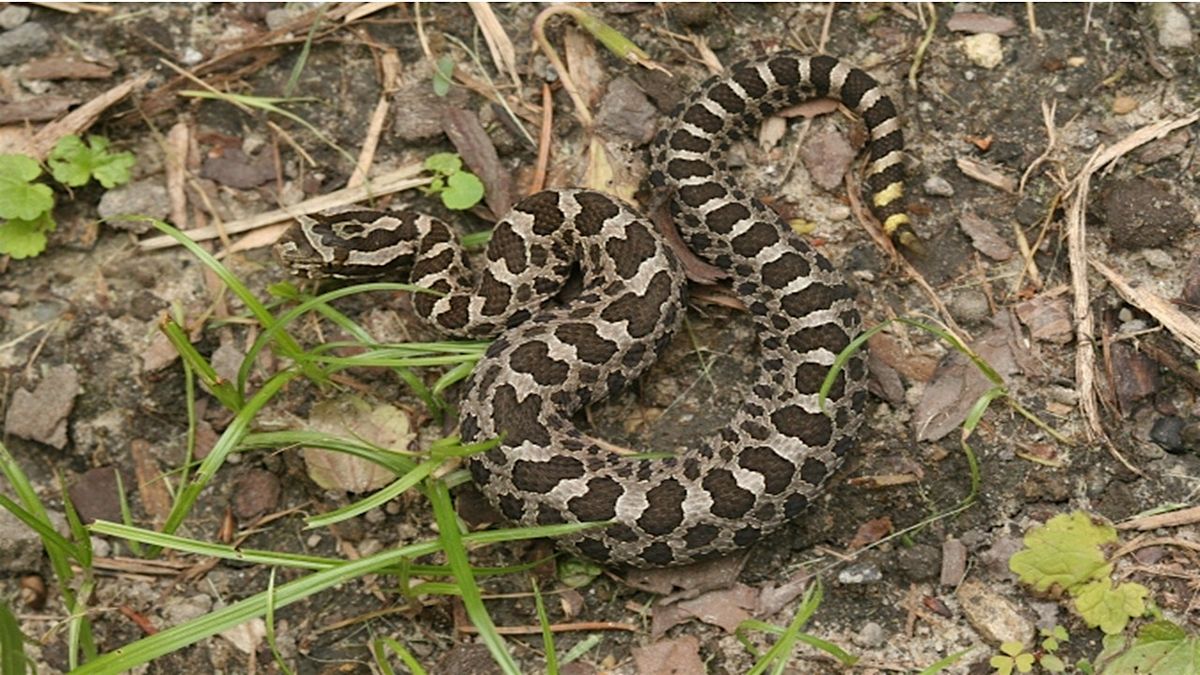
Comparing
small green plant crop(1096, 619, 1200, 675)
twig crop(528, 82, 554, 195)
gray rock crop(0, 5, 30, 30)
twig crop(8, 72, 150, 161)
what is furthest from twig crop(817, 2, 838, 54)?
gray rock crop(0, 5, 30, 30)

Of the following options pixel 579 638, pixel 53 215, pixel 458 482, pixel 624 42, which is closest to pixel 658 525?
pixel 579 638

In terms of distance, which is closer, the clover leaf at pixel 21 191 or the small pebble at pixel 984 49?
the clover leaf at pixel 21 191

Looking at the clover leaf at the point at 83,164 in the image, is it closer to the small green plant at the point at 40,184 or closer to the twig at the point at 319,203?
the small green plant at the point at 40,184

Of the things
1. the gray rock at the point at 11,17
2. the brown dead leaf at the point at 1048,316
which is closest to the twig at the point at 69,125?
the gray rock at the point at 11,17

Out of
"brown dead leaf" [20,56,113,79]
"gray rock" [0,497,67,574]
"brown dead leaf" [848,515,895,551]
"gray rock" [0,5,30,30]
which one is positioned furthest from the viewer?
"gray rock" [0,5,30,30]

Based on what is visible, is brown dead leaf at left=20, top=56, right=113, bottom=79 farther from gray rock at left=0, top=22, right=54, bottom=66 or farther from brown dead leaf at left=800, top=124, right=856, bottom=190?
brown dead leaf at left=800, top=124, right=856, bottom=190

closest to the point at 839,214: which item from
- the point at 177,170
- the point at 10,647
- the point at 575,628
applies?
the point at 575,628

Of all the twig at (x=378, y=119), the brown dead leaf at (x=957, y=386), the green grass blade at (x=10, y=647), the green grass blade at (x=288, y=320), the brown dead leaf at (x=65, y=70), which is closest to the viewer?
the green grass blade at (x=10, y=647)
